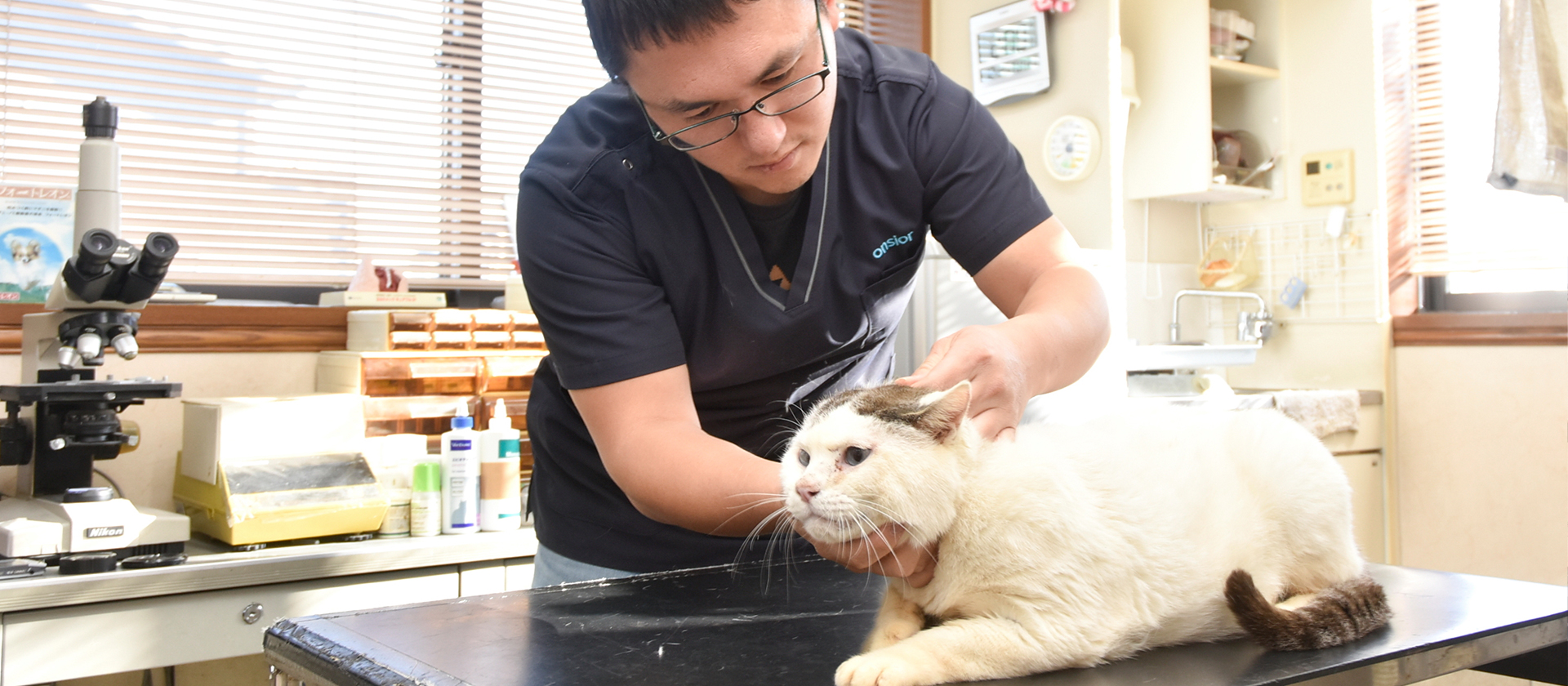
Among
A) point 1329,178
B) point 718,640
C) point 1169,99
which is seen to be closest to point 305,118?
point 718,640

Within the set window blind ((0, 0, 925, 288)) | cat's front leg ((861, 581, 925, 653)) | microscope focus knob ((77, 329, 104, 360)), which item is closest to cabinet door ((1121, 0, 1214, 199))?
window blind ((0, 0, 925, 288))

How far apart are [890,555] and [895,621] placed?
0.21ft

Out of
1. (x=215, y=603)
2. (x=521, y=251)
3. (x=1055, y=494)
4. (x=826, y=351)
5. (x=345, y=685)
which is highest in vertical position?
(x=521, y=251)

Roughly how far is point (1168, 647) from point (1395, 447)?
9.53 ft

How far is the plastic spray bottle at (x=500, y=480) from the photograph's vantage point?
2.07 m

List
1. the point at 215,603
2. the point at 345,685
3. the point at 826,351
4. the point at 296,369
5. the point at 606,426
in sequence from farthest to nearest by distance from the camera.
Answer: the point at 296,369 → the point at 215,603 → the point at 826,351 → the point at 606,426 → the point at 345,685

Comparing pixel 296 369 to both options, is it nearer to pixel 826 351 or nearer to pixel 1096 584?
pixel 826 351

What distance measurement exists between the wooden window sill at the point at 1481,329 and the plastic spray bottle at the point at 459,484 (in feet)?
9.56

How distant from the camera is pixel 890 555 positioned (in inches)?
32.2

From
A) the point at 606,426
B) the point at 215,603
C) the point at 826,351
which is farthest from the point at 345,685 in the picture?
the point at 215,603

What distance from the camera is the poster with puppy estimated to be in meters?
1.98

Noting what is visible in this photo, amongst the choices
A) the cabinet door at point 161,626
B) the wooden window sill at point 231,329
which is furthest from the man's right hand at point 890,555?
the wooden window sill at point 231,329

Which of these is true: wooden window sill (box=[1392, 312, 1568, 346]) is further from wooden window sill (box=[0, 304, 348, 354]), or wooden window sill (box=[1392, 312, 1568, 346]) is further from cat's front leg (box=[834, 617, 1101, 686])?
wooden window sill (box=[0, 304, 348, 354])

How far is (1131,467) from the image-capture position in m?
0.84
